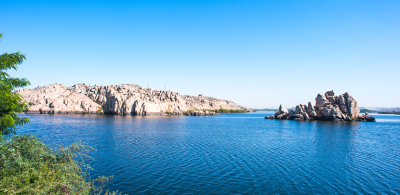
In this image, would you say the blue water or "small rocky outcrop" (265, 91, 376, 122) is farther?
"small rocky outcrop" (265, 91, 376, 122)

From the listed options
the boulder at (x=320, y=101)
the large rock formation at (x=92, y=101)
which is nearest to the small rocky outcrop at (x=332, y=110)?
the boulder at (x=320, y=101)

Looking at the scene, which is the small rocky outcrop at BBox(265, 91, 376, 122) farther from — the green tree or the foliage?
the green tree

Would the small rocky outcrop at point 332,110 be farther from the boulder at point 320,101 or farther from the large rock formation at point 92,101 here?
→ the large rock formation at point 92,101

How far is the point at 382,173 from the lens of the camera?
2203cm

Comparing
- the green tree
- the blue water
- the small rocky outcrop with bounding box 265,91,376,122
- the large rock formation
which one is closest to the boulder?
the small rocky outcrop with bounding box 265,91,376,122

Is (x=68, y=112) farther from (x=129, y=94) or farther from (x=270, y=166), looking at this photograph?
(x=270, y=166)

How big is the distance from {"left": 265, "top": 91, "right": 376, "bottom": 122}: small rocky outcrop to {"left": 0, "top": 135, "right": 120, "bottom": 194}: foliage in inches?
4345

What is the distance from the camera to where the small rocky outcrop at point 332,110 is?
97750 mm

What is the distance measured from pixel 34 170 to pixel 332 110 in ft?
376

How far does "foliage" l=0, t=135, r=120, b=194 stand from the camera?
10352 mm

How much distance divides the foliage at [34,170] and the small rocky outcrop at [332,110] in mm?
110368

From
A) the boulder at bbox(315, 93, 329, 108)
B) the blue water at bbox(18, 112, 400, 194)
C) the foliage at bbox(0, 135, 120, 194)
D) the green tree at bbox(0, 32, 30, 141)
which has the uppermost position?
the boulder at bbox(315, 93, 329, 108)

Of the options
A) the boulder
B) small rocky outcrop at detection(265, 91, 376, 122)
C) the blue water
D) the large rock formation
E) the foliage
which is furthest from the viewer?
the large rock formation

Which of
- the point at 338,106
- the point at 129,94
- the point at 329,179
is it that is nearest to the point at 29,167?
the point at 329,179
